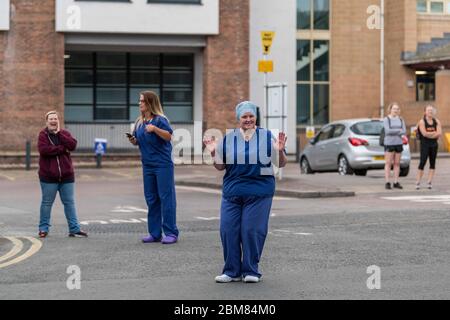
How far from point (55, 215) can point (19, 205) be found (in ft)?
7.77

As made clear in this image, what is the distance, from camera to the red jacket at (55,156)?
1310cm

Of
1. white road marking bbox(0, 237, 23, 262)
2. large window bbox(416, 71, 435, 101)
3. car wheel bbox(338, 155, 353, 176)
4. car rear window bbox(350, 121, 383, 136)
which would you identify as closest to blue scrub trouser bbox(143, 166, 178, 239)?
white road marking bbox(0, 237, 23, 262)

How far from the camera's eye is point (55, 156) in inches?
517

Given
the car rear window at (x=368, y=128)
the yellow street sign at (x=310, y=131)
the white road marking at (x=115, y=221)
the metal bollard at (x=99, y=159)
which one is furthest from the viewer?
the yellow street sign at (x=310, y=131)

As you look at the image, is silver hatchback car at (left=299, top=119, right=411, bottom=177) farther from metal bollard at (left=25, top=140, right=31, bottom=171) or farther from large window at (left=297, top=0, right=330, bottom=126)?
large window at (left=297, top=0, right=330, bottom=126)

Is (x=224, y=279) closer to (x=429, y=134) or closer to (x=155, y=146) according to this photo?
(x=155, y=146)

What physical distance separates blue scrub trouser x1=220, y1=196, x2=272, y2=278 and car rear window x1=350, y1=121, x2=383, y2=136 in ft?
54.0

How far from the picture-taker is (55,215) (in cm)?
1662

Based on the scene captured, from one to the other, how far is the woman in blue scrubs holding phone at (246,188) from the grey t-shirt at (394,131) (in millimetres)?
11954

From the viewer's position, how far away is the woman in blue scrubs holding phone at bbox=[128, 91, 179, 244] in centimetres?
1212

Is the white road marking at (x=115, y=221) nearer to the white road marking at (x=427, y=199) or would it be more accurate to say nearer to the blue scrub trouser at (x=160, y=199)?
the blue scrub trouser at (x=160, y=199)

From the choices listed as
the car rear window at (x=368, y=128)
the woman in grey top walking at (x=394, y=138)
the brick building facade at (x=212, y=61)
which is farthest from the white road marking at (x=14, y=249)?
the brick building facade at (x=212, y=61)
